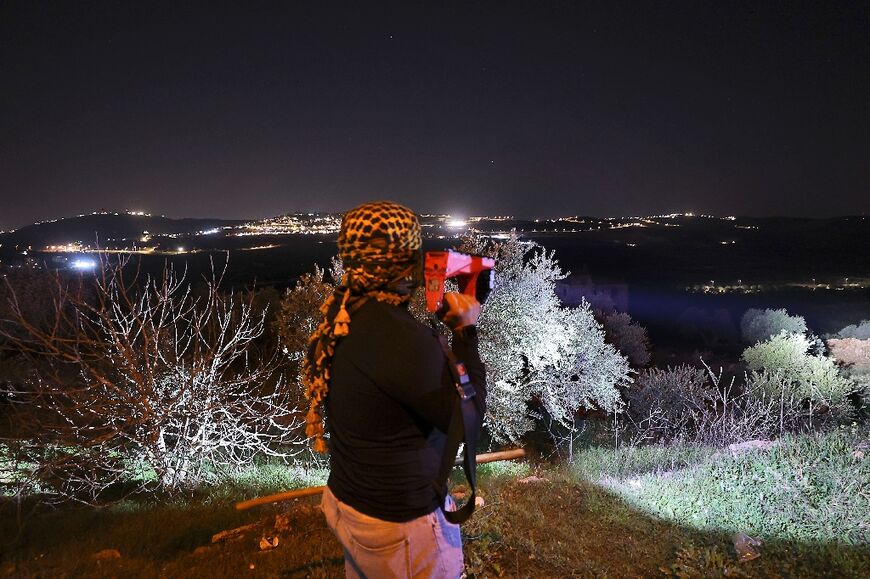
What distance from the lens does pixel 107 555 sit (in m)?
4.96

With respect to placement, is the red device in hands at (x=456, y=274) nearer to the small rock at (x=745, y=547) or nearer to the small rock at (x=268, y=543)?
the small rock at (x=268, y=543)

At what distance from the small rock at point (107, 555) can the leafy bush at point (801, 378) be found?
52.9ft

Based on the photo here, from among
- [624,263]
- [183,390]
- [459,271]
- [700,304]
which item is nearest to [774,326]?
[700,304]

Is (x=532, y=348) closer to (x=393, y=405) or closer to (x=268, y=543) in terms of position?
(x=268, y=543)

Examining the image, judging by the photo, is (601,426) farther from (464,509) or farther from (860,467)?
(464,509)

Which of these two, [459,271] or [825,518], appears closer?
[459,271]

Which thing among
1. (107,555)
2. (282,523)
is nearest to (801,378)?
(282,523)

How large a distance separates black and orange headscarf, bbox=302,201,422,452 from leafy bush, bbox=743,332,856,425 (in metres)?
16.7

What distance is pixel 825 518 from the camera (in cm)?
587

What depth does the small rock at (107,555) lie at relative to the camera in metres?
4.90

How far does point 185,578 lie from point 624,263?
74.7 metres

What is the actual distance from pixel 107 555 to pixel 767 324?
36.1m

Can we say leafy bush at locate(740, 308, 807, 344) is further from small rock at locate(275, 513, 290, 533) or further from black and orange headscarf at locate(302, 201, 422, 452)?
black and orange headscarf at locate(302, 201, 422, 452)

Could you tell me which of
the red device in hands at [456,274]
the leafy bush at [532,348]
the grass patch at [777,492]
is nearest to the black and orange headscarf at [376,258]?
the red device in hands at [456,274]
